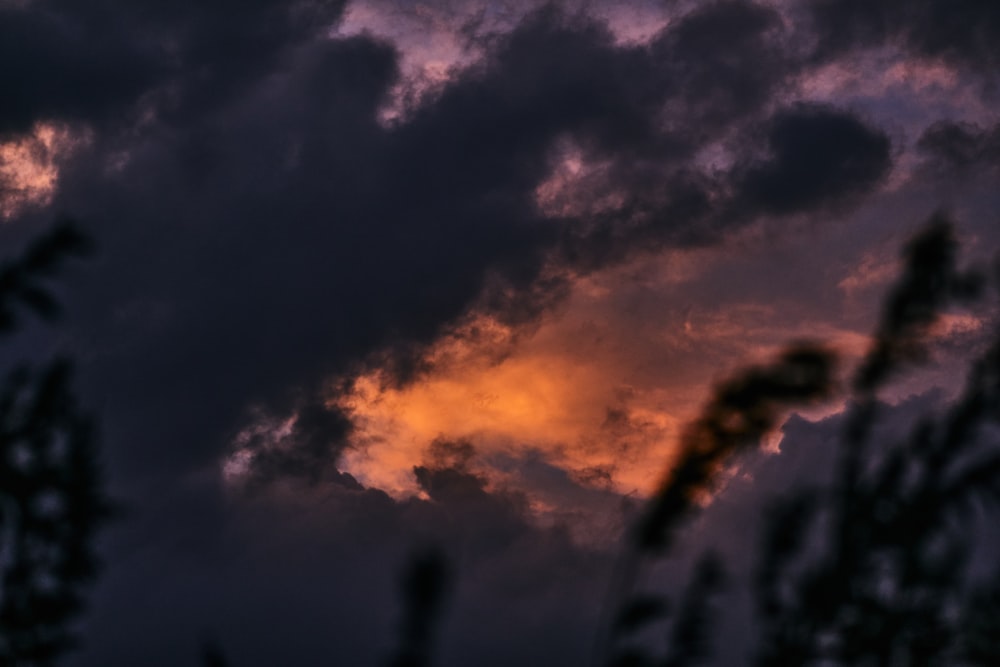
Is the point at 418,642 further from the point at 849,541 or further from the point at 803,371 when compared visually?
→ the point at 849,541

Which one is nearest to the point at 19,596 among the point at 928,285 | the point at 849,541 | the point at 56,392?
the point at 56,392

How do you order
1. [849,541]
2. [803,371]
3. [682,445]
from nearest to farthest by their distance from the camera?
[803,371]
[682,445]
[849,541]

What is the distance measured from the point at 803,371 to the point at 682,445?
40cm

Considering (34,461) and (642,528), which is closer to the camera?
(642,528)

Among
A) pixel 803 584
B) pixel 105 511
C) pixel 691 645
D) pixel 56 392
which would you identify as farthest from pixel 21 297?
pixel 803 584

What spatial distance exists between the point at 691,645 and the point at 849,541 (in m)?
0.68

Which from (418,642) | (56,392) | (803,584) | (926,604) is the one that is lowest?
(418,642)

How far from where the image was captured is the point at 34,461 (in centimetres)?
476

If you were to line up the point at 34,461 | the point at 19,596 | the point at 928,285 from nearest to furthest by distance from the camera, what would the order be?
the point at 928,285, the point at 34,461, the point at 19,596

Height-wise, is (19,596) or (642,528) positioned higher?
(19,596)

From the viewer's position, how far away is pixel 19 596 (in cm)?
508

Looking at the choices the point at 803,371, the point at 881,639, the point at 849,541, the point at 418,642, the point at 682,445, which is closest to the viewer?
the point at 418,642

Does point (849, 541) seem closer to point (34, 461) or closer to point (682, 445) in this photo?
point (682, 445)

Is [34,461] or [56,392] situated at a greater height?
[56,392]
